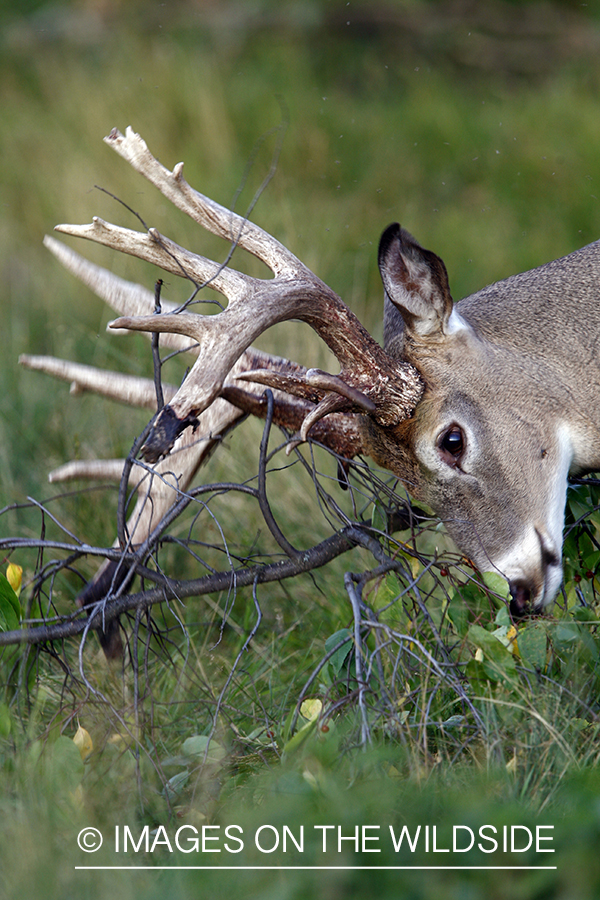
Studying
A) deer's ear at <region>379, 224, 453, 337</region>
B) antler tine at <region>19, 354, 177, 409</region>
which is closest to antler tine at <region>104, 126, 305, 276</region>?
deer's ear at <region>379, 224, 453, 337</region>

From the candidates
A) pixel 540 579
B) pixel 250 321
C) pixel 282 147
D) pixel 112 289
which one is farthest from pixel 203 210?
pixel 282 147

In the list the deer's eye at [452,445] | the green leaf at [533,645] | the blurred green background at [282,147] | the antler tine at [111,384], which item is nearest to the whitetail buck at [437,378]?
the deer's eye at [452,445]

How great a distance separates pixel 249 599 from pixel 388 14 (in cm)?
1051


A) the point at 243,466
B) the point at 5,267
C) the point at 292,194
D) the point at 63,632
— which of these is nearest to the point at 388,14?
the point at 292,194

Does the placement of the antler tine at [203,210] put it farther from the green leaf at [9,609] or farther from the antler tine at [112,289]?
the green leaf at [9,609]

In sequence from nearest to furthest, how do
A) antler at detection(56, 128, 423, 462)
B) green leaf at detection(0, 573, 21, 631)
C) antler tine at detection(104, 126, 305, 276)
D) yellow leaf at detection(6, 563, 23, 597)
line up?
1. antler at detection(56, 128, 423, 462)
2. antler tine at detection(104, 126, 305, 276)
3. green leaf at detection(0, 573, 21, 631)
4. yellow leaf at detection(6, 563, 23, 597)

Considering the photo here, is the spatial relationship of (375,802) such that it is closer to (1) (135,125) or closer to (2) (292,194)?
(2) (292,194)

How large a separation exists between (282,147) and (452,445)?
279 inches

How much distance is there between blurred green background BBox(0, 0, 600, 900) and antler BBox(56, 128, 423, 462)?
3.11 ft

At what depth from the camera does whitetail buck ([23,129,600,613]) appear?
8.02 ft

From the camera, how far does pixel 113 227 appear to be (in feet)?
8.25

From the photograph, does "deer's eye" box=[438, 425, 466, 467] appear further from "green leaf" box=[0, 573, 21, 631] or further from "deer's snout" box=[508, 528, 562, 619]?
"green leaf" box=[0, 573, 21, 631]

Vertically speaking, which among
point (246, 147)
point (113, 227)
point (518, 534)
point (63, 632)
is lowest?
point (63, 632)

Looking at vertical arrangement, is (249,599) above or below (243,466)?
below
